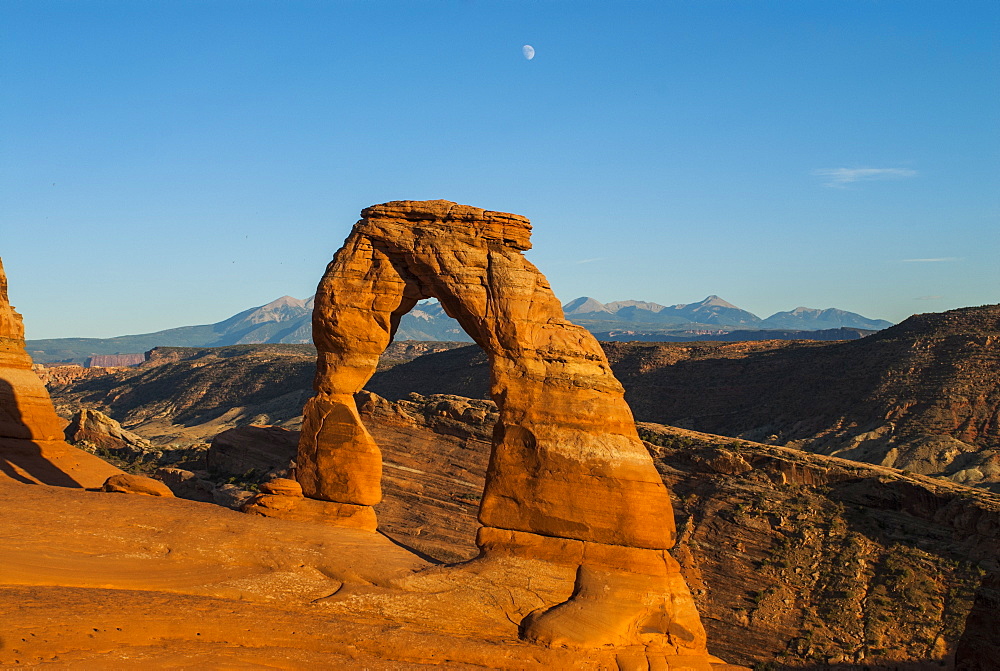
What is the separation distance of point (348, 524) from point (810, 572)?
16.1 metres

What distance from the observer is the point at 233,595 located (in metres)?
13.9

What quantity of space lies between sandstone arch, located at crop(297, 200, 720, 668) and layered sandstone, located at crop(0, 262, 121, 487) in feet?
43.5

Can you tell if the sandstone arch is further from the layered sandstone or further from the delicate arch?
the layered sandstone

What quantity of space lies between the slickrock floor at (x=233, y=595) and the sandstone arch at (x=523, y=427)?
78 centimetres

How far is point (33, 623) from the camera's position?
11.5 metres

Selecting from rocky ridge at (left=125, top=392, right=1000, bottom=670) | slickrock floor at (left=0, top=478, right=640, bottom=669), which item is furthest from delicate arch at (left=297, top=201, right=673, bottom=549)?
rocky ridge at (left=125, top=392, right=1000, bottom=670)

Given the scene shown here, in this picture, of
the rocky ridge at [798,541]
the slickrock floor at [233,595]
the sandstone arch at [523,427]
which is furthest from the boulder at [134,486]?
the rocky ridge at [798,541]

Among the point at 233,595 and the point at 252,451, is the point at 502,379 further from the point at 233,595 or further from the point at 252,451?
the point at 252,451

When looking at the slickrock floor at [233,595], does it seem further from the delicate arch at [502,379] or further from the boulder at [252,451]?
the boulder at [252,451]

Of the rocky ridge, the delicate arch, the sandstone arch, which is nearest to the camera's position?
the sandstone arch

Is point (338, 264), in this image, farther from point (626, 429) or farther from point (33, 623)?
point (33, 623)

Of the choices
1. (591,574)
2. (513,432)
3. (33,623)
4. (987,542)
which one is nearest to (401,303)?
(513,432)

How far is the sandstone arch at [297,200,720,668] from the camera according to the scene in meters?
15.6

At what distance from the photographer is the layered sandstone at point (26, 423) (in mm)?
27797
